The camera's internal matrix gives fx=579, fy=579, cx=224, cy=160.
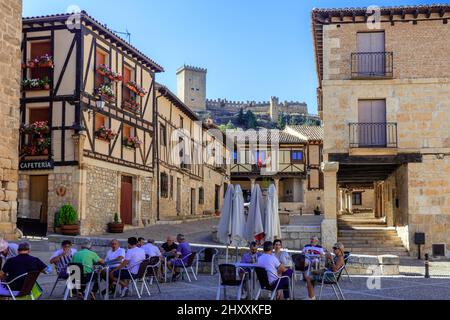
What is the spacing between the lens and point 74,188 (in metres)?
18.7

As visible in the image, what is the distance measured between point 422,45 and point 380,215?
14.5m

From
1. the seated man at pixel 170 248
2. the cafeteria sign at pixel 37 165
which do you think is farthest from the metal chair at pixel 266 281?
the cafeteria sign at pixel 37 165

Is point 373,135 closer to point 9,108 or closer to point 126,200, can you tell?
point 126,200

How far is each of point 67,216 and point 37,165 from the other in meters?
2.21

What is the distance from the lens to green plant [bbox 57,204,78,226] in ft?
59.5

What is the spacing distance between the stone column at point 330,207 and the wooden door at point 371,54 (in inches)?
129

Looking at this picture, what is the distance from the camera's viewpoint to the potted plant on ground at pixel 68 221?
18.0m

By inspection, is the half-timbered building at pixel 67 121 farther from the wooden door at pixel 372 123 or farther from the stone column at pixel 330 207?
the wooden door at pixel 372 123

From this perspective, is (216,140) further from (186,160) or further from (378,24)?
(378,24)

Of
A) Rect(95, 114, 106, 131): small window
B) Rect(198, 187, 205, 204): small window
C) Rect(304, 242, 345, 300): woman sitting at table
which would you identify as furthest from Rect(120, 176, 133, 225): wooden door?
Rect(304, 242, 345, 300): woman sitting at table

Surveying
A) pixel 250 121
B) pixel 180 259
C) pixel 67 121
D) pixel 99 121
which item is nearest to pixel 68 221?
pixel 67 121

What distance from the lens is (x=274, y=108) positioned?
9331 cm

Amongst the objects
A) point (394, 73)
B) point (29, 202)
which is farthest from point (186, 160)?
point (394, 73)

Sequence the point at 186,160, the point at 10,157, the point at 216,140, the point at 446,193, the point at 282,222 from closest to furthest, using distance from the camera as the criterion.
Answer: the point at 10,157
the point at 446,193
the point at 282,222
the point at 186,160
the point at 216,140
